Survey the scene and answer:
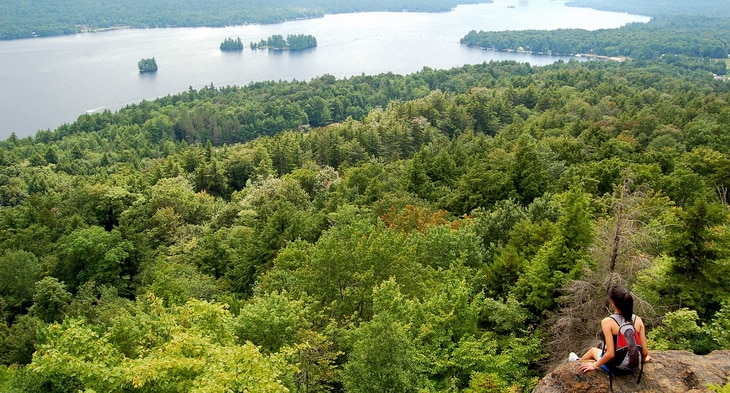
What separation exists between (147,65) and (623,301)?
599 ft

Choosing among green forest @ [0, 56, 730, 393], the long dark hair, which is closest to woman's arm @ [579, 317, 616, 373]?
the long dark hair

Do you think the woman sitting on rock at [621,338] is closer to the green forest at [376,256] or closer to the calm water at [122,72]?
the green forest at [376,256]

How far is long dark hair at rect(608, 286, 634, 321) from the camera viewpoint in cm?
756

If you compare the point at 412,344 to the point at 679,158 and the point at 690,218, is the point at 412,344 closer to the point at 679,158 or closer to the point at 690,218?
the point at 690,218

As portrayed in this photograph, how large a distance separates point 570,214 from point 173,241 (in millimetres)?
38374

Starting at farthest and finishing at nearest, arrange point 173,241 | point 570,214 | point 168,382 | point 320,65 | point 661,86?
point 320,65 < point 661,86 < point 173,241 < point 570,214 < point 168,382

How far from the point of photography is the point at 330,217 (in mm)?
34844

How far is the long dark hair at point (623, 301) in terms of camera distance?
7556 mm

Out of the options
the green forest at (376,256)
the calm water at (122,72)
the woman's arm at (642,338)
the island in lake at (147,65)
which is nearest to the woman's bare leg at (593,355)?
the woman's arm at (642,338)

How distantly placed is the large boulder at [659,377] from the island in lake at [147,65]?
593 ft

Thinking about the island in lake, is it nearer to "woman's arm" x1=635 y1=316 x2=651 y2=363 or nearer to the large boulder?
the large boulder

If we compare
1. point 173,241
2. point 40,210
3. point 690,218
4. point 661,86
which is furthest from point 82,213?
point 661,86

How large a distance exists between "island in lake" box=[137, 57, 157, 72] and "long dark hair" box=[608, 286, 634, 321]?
18129cm

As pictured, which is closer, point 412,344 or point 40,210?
point 412,344
